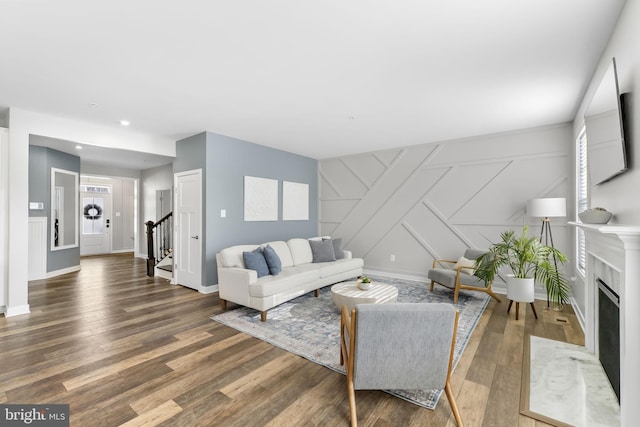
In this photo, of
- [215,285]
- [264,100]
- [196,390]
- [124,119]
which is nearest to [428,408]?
[196,390]

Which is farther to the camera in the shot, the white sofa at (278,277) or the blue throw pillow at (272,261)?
the blue throw pillow at (272,261)

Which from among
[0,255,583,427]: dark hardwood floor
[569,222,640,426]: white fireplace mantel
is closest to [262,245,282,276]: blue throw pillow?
[0,255,583,427]: dark hardwood floor

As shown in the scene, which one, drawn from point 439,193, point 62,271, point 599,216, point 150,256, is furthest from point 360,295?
point 62,271

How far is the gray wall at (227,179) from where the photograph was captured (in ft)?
15.2

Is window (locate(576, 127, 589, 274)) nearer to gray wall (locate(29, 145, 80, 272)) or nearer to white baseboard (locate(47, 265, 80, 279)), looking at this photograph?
gray wall (locate(29, 145, 80, 272))

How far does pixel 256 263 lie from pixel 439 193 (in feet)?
11.3

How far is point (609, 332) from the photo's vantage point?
2203mm

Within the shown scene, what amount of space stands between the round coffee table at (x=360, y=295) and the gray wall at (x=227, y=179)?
7.15 feet

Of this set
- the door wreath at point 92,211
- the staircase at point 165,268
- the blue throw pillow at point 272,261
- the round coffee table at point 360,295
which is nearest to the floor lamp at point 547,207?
the round coffee table at point 360,295

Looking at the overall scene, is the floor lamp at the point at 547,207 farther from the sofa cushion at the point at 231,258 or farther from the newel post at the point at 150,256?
the newel post at the point at 150,256

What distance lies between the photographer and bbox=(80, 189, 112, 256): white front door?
28.6 feet

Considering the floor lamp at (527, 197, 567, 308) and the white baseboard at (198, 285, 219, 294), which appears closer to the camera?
the floor lamp at (527, 197, 567, 308)

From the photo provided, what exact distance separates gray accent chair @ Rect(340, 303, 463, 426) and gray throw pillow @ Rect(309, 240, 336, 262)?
3.27 m

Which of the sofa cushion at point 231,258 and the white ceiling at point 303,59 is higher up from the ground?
the white ceiling at point 303,59
